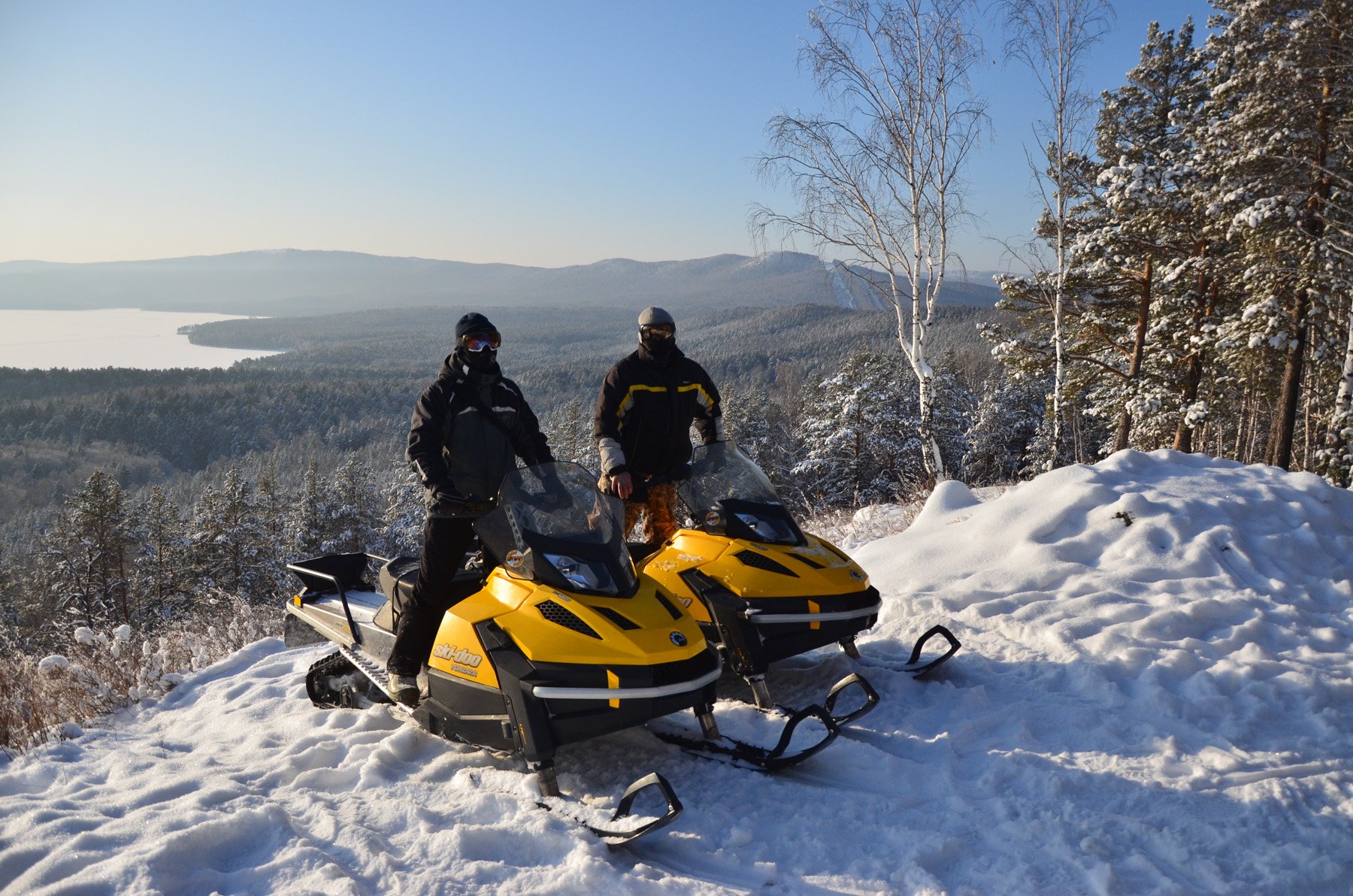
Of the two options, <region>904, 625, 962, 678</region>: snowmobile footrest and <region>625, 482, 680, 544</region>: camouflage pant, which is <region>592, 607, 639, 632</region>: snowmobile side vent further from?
<region>904, 625, 962, 678</region>: snowmobile footrest

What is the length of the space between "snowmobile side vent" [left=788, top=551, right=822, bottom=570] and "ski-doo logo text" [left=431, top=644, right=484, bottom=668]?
1948mm

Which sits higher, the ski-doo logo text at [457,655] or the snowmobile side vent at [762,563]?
the snowmobile side vent at [762,563]

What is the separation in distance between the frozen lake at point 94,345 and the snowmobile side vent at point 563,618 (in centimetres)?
11816

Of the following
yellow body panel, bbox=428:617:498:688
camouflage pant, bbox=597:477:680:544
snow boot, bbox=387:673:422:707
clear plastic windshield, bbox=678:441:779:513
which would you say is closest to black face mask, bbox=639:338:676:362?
clear plastic windshield, bbox=678:441:779:513

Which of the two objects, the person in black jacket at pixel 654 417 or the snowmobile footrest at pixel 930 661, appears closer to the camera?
the snowmobile footrest at pixel 930 661

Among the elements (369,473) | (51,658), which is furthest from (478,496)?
(369,473)

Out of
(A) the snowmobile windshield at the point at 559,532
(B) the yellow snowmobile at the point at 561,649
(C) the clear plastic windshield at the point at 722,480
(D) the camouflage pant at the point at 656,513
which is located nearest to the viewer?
(B) the yellow snowmobile at the point at 561,649

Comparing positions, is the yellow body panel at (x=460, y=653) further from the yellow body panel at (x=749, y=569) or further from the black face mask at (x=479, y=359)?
the black face mask at (x=479, y=359)

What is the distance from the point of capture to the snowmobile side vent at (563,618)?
3.54 metres

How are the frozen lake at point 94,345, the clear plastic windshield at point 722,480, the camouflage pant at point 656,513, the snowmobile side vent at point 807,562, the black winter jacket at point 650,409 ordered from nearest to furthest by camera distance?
1. the snowmobile side vent at point 807,562
2. the clear plastic windshield at point 722,480
3. the black winter jacket at point 650,409
4. the camouflage pant at point 656,513
5. the frozen lake at point 94,345

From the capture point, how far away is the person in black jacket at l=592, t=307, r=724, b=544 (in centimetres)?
535

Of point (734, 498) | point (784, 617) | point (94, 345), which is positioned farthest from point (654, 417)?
point (94, 345)

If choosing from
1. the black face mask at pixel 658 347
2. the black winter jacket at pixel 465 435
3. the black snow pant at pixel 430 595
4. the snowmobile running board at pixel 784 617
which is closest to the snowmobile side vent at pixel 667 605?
the snowmobile running board at pixel 784 617

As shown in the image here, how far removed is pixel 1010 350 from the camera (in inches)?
744
